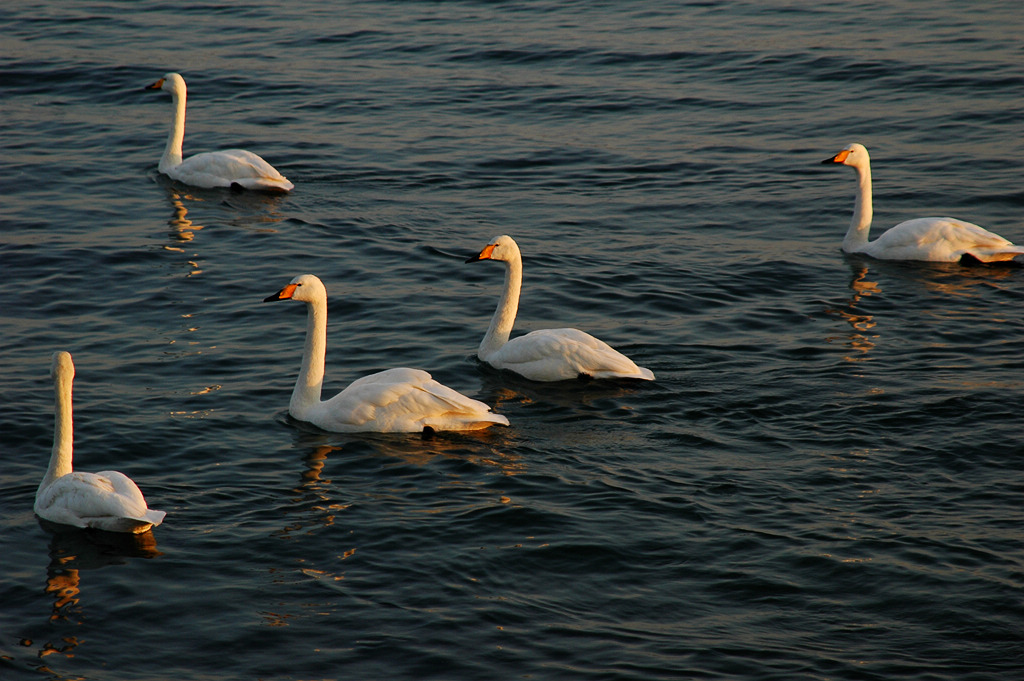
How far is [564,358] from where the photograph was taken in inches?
437

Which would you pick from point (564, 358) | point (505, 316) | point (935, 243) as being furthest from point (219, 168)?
point (935, 243)

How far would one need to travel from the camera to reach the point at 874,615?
24.5ft

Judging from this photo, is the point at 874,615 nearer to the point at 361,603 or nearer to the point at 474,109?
the point at 361,603

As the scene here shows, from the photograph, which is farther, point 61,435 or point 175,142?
point 175,142

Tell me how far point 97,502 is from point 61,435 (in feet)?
2.63

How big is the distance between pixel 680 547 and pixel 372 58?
18.4 m

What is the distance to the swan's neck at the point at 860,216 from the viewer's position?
15.0m

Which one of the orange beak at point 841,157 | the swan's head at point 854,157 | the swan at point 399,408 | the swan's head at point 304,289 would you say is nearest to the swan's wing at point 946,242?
the swan's head at point 854,157

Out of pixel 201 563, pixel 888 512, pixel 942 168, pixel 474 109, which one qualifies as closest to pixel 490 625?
pixel 201 563

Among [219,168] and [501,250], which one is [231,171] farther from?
[501,250]

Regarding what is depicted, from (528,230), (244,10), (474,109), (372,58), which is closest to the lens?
(528,230)

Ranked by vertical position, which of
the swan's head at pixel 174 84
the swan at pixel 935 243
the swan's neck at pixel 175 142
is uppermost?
the swan's head at pixel 174 84

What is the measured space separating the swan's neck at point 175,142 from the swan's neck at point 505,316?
8.06m

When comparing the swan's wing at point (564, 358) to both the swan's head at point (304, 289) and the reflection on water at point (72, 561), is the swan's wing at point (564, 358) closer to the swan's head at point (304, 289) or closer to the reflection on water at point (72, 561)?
the swan's head at point (304, 289)
